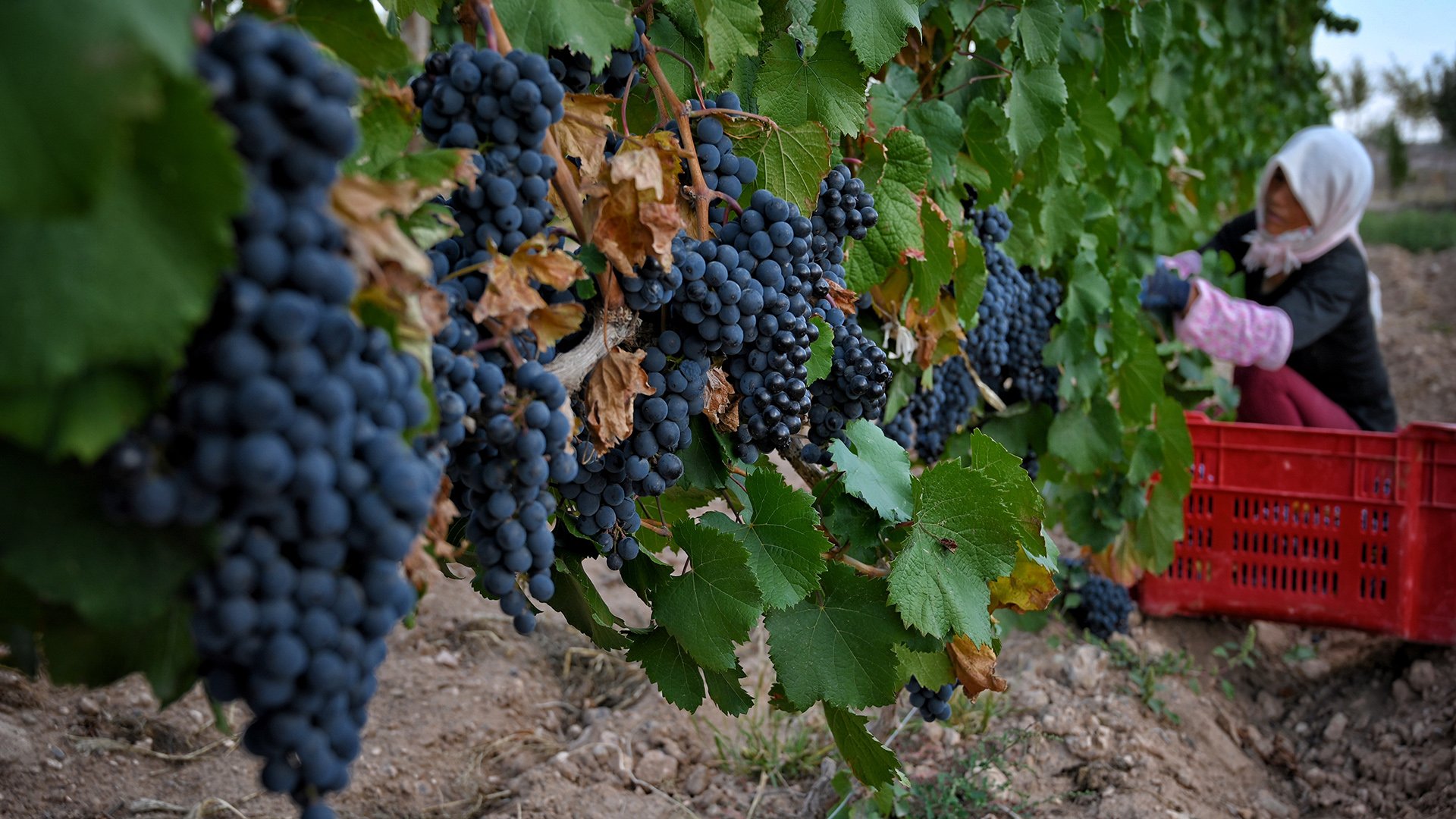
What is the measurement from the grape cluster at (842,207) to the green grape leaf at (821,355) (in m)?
0.14

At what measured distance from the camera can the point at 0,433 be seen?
27.6 inches

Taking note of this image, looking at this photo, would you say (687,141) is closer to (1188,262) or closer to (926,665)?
(926,665)

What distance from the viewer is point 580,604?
1.41 meters

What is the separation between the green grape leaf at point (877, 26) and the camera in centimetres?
153

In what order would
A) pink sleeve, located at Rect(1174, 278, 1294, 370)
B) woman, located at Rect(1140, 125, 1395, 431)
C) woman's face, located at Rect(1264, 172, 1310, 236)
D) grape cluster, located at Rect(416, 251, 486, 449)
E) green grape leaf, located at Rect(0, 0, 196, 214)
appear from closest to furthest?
green grape leaf, located at Rect(0, 0, 196, 214) < grape cluster, located at Rect(416, 251, 486, 449) < pink sleeve, located at Rect(1174, 278, 1294, 370) < woman, located at Rect(1140, 125, 1395, 431) < woman's face, located at Rect(1264, 172, 1310, 236)

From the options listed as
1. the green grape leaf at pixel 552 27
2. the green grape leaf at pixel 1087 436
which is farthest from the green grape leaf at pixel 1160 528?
the green grape leaf at pixel 552 27

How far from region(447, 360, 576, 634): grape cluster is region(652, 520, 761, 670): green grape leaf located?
0.37m

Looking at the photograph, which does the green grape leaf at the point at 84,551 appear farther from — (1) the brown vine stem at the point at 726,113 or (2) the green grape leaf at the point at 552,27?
(1) the brown vine stem at the point at 726,113

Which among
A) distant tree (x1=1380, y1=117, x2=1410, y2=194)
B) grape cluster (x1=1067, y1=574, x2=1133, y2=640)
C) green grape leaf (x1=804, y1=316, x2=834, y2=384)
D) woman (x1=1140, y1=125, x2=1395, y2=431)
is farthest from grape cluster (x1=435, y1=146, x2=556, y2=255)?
distant tree (x1=1380, y1=117, x2=1410, y2=194)

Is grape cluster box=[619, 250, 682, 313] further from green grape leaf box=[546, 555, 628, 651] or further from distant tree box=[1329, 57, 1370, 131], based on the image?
distant tree box=[1329, 57, 1370, 131]

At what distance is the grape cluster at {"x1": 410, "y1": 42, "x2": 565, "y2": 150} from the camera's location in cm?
103

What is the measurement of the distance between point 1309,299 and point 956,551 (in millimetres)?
2998

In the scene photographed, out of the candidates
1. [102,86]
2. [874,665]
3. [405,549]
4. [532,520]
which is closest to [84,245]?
[102,86]

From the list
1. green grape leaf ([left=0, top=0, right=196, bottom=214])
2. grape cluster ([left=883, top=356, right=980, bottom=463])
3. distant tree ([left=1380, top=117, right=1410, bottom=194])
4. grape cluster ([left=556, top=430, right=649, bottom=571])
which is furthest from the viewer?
distant tree ([left=1380, top=117, right=1410, bottom=194])
